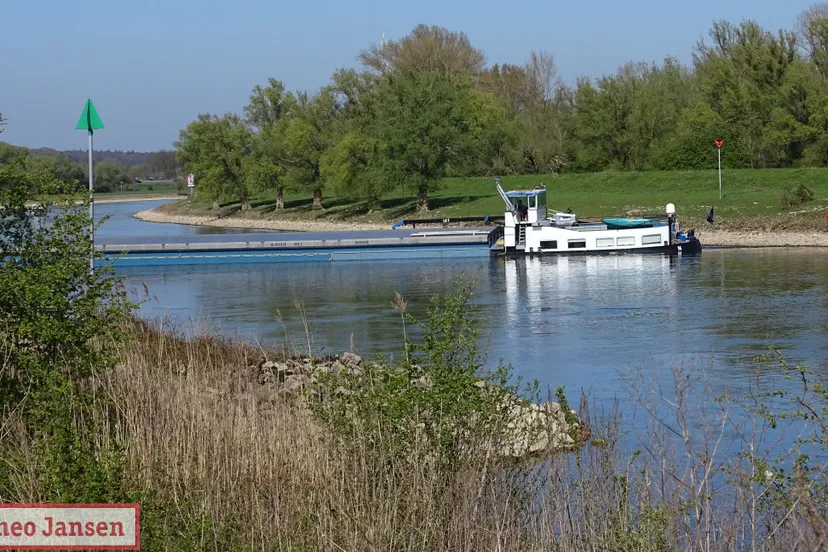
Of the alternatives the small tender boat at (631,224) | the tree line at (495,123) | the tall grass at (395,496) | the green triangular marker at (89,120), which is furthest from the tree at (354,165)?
the tall grass at (395,496)

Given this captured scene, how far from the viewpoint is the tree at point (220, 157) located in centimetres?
7838

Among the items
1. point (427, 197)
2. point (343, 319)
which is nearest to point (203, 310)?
point (343, 319)

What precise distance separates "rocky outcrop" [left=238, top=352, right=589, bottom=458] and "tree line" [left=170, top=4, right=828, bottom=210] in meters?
44.7

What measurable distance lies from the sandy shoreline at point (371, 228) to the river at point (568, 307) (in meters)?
Result: 2.25

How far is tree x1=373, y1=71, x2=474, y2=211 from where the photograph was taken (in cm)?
5900

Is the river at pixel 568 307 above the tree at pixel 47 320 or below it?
below

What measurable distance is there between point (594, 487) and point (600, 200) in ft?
163

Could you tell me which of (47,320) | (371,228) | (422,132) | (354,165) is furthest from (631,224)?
(47,320)

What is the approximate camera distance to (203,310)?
1061 inches

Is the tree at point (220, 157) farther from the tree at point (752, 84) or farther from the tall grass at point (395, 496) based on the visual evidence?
the tall grass at point (395, 496)

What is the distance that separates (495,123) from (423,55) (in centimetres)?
1190

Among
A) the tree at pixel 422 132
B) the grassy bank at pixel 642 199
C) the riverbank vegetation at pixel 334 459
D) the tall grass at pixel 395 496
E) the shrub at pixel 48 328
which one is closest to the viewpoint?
the tall grass at pixel 395 496

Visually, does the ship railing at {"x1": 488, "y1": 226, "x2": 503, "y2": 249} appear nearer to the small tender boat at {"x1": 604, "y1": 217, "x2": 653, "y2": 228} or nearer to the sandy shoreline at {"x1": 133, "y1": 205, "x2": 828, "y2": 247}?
the small tender boat at {"x1": 604, "y1": 217, "x2": 653, "y2": 228}

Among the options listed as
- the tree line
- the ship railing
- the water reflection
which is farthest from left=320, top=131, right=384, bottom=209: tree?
the water reflection
